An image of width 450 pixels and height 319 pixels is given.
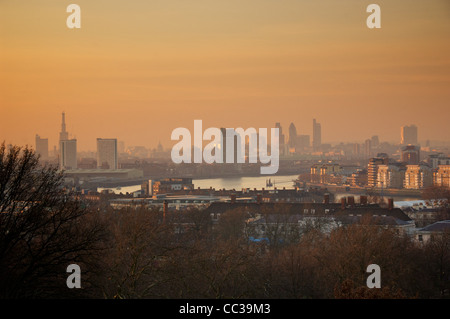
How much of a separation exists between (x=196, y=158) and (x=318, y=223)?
51270 mm

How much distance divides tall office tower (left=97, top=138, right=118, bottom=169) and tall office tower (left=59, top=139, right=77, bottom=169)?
4.38m

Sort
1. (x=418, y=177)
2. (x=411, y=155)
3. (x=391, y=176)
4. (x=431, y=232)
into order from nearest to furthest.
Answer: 1. (x=431, y=232)
2. (x=418, y=177)
3. (x=391, y=176)
4. (x=411, y=155)

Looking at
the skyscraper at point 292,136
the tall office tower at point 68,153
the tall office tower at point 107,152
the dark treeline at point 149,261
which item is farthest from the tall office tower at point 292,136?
the dark treeline at point 149,261

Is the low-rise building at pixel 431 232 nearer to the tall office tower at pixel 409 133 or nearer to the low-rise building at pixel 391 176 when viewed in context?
the low-rise building at pixel 391 176

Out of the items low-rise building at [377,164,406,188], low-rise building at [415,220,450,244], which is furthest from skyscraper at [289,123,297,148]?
low-rise building at [415,220,450,244]

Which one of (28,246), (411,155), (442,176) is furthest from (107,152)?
(28,246)

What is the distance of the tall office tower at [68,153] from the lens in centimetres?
4812

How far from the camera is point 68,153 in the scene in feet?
163

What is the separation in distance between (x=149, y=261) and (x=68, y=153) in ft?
145

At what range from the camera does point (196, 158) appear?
6400cm

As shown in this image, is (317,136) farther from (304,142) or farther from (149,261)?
(149,261)

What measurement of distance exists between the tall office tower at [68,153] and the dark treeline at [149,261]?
3933 cm
